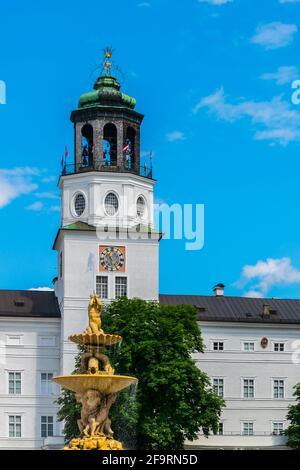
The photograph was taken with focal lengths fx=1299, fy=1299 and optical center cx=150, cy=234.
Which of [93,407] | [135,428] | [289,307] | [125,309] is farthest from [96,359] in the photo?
[289,307]

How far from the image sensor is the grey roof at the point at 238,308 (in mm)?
88562

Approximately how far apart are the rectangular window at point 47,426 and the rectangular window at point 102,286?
8725mm

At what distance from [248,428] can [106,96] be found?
23919 millimetres

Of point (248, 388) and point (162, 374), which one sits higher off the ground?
point (162, 374)

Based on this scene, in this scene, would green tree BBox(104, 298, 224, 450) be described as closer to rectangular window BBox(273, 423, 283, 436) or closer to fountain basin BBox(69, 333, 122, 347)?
rectangular window BBox(273, 423, 283, 436)

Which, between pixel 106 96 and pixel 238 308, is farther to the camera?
pixel 238 308

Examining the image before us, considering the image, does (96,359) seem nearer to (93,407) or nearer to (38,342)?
(93,407)

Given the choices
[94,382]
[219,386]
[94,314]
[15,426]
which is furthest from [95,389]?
[219,386]

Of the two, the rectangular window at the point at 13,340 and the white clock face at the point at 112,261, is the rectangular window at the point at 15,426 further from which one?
the white clock face at the point at 112,261

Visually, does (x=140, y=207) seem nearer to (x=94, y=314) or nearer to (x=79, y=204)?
(x=79, y=204)

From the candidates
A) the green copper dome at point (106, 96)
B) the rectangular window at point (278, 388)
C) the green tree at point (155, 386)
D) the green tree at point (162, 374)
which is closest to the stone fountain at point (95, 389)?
the green tree at point (155, 386)

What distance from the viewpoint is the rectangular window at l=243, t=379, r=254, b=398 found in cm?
8744

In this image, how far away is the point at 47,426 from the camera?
82.3 m

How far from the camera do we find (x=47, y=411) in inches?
3253
